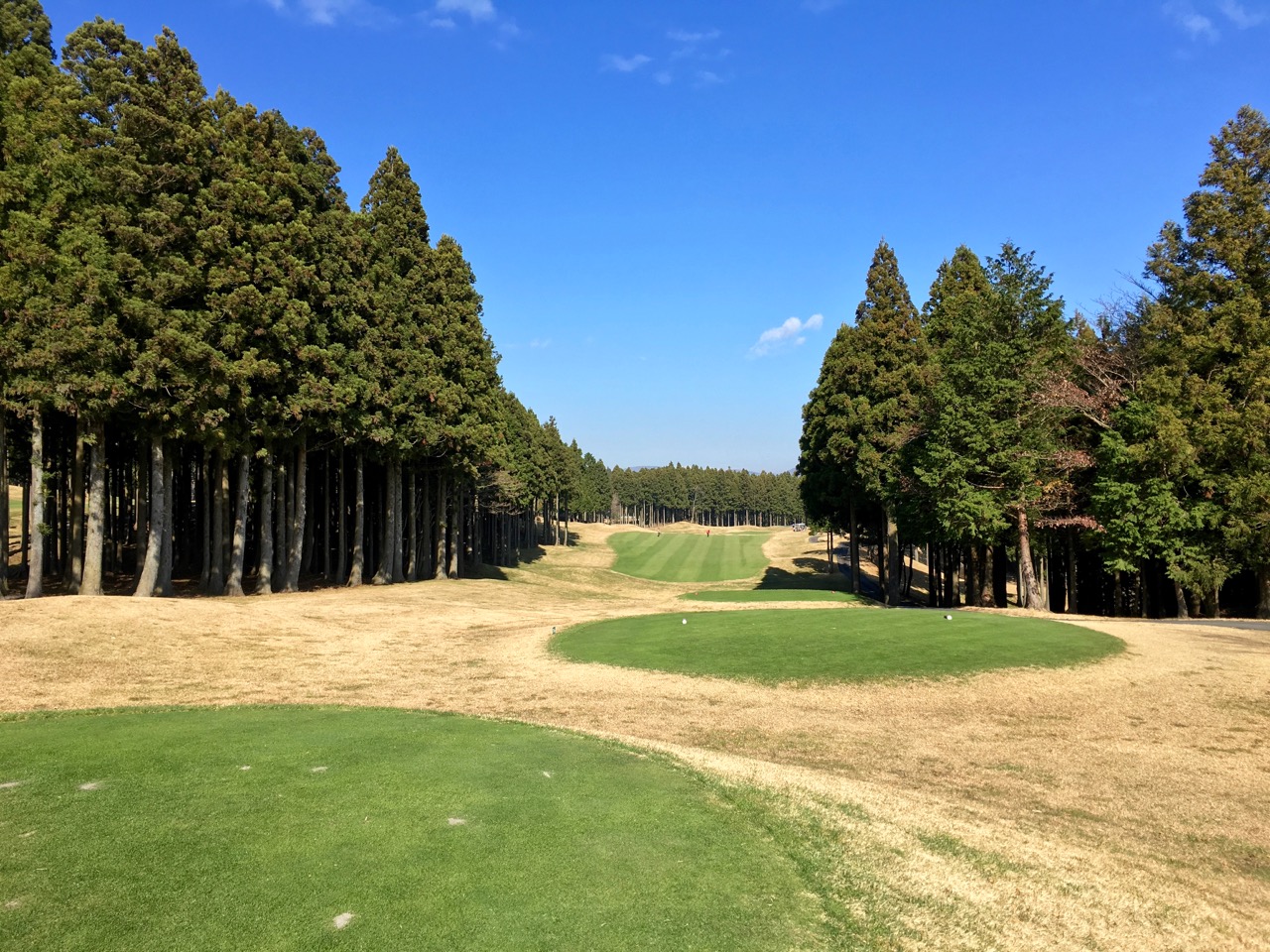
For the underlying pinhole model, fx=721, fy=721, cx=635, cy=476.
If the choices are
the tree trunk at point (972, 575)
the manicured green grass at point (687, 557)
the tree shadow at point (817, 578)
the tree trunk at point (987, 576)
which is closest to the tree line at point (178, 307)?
the tree trunk at point (987, 576)

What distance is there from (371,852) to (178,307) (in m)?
23.2

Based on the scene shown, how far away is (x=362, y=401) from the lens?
3109 centimetres

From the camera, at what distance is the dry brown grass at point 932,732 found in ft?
22.7

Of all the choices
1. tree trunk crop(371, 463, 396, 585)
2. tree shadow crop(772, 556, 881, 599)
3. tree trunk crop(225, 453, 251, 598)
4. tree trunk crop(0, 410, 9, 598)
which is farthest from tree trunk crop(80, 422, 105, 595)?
tree shadow crop(772, 556, 881, 599)

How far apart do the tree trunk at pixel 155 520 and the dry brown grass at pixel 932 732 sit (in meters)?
2.54

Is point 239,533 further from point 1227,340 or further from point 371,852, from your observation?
point 1227,340

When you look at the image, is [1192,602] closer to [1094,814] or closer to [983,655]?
[983,655]

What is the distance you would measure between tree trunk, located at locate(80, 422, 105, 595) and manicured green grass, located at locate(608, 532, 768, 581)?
4809 cm

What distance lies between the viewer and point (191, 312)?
23.4 meters

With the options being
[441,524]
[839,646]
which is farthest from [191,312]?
[839,646]

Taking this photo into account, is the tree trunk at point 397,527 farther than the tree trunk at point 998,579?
No

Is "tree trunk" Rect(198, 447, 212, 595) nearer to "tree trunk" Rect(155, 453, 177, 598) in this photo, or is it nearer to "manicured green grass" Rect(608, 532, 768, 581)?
"tree trunk" Rect(155, 453, 177, 598)

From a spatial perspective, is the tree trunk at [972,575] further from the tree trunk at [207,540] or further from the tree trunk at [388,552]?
the tree trunk at [207,540]

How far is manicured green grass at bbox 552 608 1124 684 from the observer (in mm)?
17859
